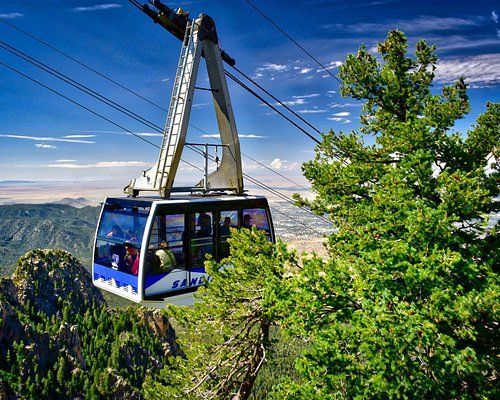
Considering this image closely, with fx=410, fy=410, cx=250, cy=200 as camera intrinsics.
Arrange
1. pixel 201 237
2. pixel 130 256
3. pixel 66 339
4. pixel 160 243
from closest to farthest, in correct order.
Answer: pixel 160 243 → pixel 130 256 → pixel 201 237 → pixel 66 339

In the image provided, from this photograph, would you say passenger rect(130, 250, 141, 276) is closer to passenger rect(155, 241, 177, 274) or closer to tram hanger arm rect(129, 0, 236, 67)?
passenger rect(155, 241, 177, 274)

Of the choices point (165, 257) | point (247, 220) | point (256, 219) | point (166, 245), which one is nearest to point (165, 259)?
point (165, 257)

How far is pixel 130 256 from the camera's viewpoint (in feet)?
39.8

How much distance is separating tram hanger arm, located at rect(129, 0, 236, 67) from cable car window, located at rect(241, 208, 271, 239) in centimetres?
696

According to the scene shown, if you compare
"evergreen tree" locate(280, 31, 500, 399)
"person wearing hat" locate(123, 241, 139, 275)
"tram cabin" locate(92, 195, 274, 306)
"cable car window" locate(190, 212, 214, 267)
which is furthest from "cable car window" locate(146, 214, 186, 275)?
"evergreen tree" locate(280, 31, 500, 399)

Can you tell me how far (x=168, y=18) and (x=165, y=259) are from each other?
871 cm

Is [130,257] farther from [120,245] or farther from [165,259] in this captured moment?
[165,259]

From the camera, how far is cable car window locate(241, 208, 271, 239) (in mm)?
14188

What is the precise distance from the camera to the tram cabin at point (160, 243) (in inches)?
452

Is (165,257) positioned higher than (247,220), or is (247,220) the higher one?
(247,220)

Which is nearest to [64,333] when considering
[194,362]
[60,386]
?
[60,386]

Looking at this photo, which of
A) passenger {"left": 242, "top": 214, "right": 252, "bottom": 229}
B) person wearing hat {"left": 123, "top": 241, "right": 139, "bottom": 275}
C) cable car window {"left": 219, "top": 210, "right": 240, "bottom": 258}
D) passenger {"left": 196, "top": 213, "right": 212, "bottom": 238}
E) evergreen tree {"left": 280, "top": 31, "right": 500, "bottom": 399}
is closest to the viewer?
evergreen tree {"left": 280, "top": 31, "right": 500, "bottom": 399}

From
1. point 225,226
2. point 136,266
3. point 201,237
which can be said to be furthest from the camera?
point 225,226

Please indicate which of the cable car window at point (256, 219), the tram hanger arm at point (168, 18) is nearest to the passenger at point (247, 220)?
the cable car window at point (256, 219)
